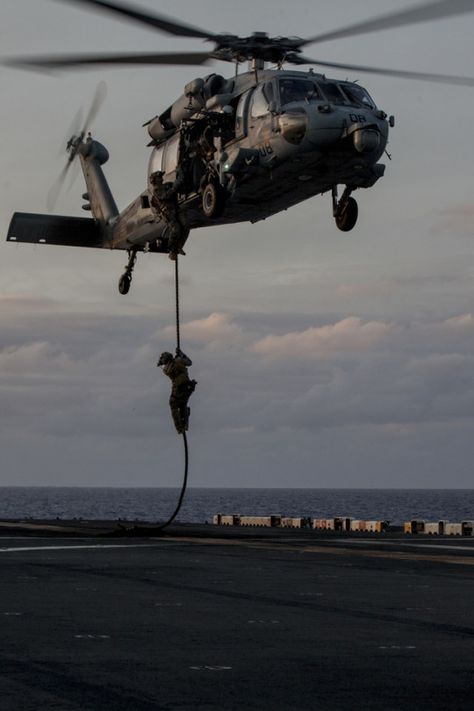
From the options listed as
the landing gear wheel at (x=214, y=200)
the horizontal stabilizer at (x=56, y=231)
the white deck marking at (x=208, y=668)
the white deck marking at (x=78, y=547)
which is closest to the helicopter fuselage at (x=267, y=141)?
the landing gear wheel at (x=214, y=200)

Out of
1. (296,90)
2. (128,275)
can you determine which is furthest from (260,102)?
(128,275)

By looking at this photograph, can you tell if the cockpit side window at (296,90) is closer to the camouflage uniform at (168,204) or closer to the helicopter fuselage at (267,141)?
the helicopter fuselage at (267,141)

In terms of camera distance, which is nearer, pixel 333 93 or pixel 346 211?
pixel 333 93

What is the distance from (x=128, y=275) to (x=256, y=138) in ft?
37.3

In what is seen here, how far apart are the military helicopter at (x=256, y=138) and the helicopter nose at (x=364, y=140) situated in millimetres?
27

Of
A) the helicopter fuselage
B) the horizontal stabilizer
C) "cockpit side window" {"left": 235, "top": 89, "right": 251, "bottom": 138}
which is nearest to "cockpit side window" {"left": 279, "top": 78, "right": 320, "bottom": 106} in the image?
the helicopter fuselage

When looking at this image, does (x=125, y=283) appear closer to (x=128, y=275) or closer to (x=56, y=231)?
(x=128, y=275)

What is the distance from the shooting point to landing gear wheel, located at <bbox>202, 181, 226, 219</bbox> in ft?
110

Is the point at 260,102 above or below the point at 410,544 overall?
above

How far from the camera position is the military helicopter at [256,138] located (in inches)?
1217

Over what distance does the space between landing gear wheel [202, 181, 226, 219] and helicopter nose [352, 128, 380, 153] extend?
474cm

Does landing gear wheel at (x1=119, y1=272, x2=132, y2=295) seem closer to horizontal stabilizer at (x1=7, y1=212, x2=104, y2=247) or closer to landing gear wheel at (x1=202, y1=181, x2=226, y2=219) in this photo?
horizontal stabilizer at (x1=7, y1=212, x2=104, y2=247)

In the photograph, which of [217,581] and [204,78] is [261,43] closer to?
[204,78]

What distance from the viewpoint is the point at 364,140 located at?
3058 centimetres
